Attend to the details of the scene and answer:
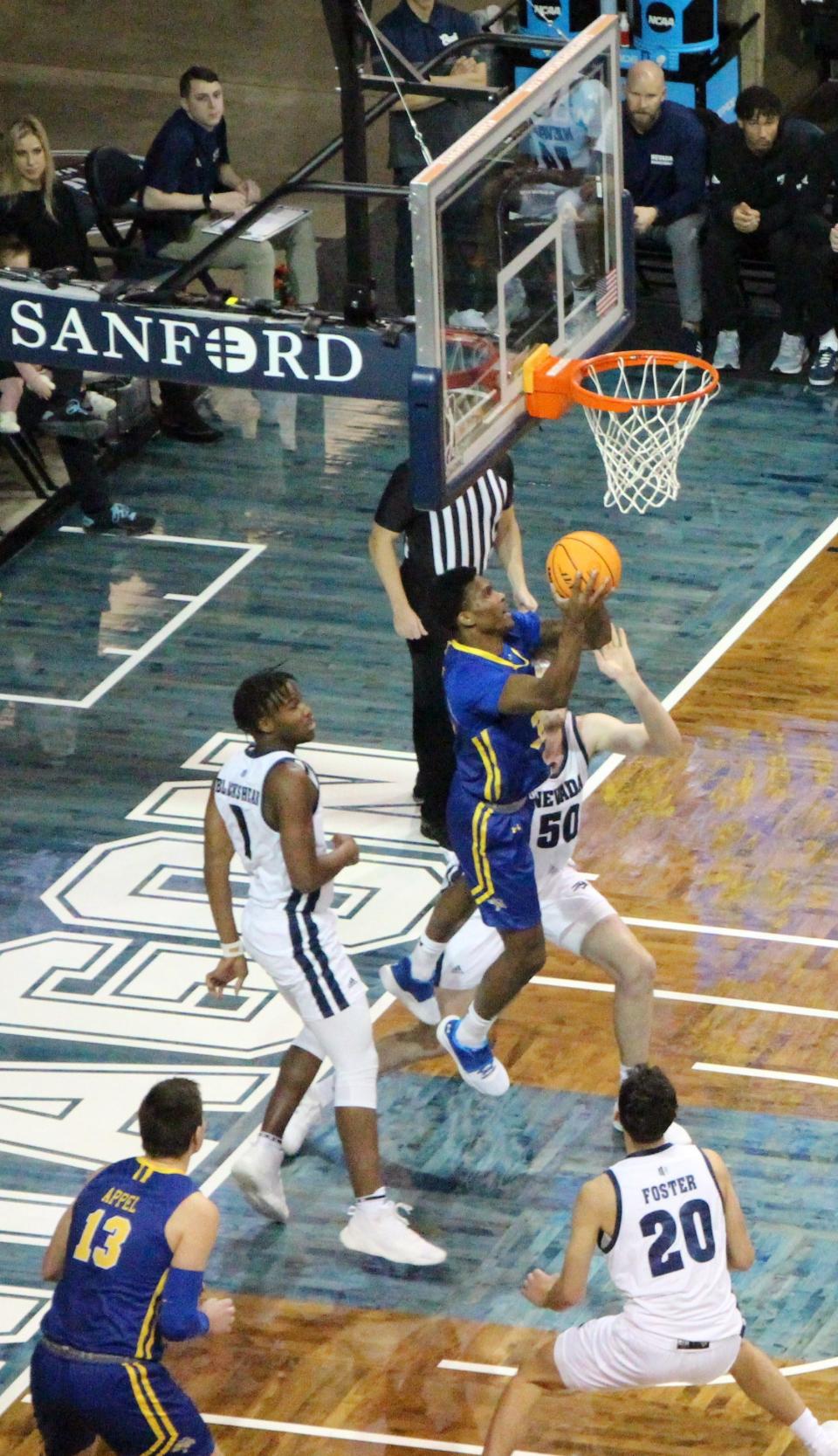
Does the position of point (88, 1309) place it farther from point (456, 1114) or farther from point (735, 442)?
point (735, 442)

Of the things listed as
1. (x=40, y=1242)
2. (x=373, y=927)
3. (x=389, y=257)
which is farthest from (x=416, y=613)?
(x=389, y=257)

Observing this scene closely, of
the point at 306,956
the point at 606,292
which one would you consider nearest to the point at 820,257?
the point at 606,292

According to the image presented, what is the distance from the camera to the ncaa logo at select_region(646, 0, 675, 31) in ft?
56.7

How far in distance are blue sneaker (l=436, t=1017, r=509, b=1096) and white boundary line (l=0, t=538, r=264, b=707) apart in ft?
12.5

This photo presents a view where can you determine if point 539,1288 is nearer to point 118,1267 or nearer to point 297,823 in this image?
point 118,1267

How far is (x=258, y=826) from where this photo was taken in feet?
28.7

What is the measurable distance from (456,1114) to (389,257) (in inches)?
355

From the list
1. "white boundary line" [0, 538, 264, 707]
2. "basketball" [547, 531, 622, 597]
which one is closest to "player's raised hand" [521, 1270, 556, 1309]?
"basketball" [547, 531, 622, 597]

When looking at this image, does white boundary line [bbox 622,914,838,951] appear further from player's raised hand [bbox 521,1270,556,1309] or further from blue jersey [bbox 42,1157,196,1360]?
blue jersey [bbox 42,1157,196,1360]

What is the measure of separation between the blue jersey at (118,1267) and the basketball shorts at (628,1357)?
117 cm

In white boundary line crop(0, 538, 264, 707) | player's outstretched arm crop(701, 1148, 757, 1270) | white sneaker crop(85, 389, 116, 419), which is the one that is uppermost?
player's outstretched arm crop(701, 1148, 757, 1270)

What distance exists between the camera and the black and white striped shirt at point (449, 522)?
36.6ft

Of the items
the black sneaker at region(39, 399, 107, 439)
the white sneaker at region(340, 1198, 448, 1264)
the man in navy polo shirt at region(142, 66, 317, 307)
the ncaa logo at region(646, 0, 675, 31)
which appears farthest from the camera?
the ncaa logo at region(646, 0, 675, 31)

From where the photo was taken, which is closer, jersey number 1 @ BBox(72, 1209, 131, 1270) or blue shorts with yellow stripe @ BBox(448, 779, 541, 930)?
jersey number 1 @ BBox(72, 1209, 131, 1270)
